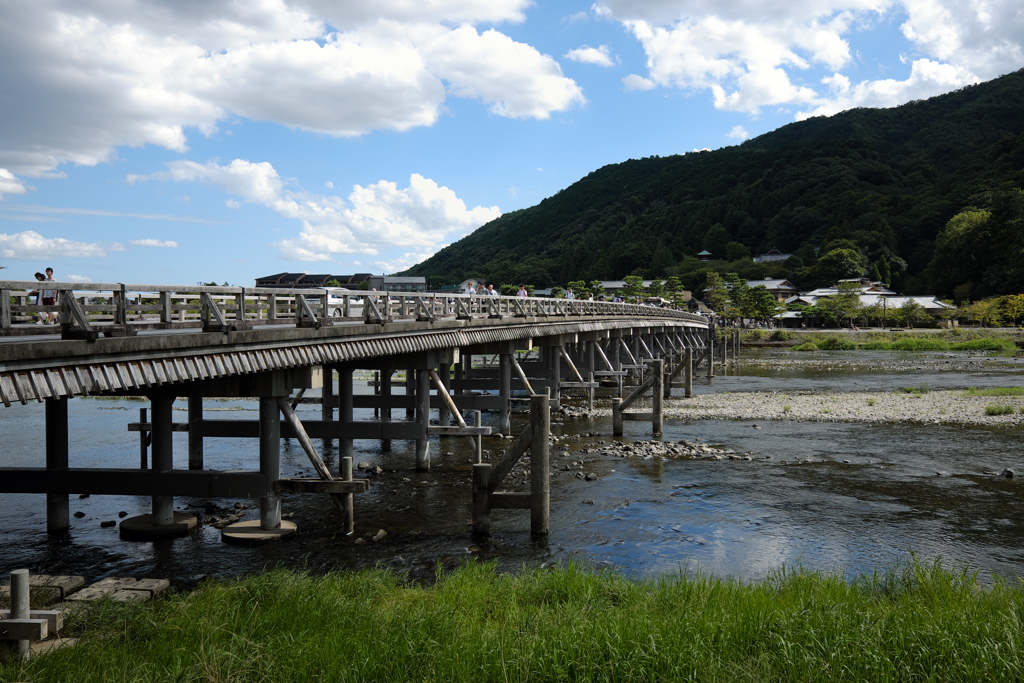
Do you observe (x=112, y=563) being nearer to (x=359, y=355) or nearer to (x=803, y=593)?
(x=359, y=355)

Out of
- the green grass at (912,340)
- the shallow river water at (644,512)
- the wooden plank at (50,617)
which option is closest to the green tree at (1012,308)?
the green grass at (912,340)

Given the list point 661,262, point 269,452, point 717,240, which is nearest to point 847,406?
point 269,452

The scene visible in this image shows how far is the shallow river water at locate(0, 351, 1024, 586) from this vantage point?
1088 centimetres

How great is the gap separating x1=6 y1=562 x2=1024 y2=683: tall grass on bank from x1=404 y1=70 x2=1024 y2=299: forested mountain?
94182mm

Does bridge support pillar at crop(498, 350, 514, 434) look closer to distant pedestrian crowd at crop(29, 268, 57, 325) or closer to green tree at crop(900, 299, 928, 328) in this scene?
distant pedestrian crowd at crop(29, 268, 57, 325)

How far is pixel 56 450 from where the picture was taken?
38.5 feet

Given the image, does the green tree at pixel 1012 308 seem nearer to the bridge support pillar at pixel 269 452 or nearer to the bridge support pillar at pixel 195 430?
the bridge support pillar at pixel 195 430

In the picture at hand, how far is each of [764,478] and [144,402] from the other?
86.7 ft

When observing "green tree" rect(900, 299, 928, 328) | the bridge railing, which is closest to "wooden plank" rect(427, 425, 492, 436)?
the bridge railing

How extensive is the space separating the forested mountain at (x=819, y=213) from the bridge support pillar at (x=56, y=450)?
97.2 meters

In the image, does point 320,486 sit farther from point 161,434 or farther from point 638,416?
point 638,416

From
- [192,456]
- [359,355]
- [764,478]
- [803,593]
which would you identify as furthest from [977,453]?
[192,456]

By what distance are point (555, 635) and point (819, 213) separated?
5431 inches

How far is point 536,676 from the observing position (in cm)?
621
